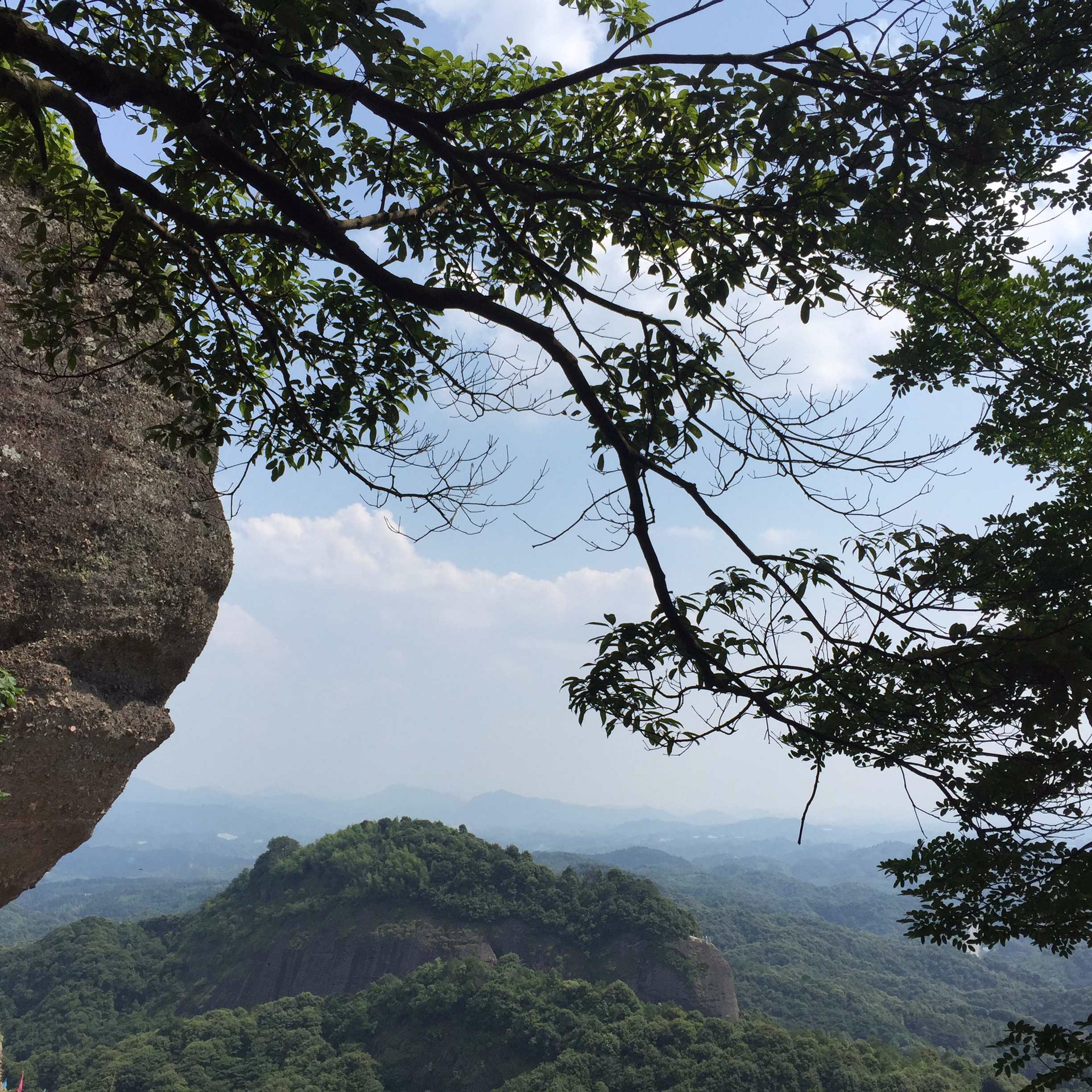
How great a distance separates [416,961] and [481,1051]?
33.6 feet

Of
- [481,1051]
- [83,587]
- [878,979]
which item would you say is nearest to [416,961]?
[481,1051]

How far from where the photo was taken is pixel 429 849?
53.3 meters

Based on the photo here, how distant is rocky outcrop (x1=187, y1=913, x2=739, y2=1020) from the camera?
43500 millimetres

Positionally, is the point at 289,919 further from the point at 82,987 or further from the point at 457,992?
the point at 457,992

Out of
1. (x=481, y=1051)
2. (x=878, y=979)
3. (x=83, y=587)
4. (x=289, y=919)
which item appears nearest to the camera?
(x=83, y=587)

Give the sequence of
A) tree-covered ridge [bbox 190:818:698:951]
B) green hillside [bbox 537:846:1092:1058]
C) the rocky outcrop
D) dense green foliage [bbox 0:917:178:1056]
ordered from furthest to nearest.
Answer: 1. green hillside [bbox 537:846:1092:1058]
2. tree-covered ridge [bbox 190:818:698:951]
3. dense green foliage [bbox 0:917:178:1056]
4. the rocky outcrop

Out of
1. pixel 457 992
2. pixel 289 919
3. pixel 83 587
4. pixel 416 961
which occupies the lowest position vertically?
pixel 416 961

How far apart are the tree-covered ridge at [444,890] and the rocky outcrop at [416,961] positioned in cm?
100

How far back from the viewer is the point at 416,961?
150 ft

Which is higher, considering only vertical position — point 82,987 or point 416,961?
point 416,961

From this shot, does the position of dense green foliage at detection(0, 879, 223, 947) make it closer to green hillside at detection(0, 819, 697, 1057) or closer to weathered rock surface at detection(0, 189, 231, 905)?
green hillside at detection(0, 819, 697, 1057)

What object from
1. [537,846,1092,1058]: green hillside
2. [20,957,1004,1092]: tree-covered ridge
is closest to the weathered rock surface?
[20,957,1004,1092]: tree-covered ridge

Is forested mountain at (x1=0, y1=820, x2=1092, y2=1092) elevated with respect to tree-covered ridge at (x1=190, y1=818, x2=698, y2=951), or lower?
lower

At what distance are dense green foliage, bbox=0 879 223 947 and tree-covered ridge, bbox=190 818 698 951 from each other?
4173cm
